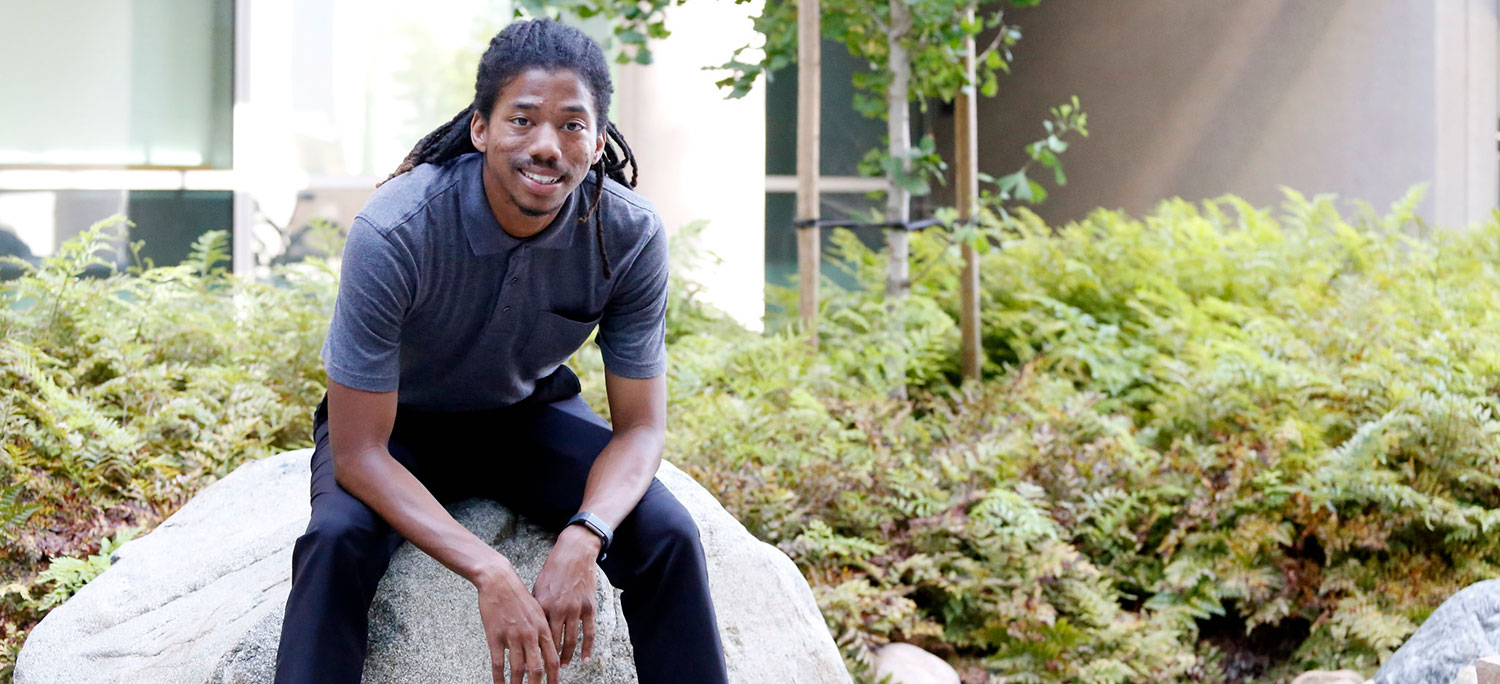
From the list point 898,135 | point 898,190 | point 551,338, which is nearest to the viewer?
point 551,338

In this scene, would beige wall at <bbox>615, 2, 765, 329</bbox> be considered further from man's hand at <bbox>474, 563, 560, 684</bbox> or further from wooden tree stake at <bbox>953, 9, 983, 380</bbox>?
man's hand at <bbox>474, 563, 560, 684</bbox>

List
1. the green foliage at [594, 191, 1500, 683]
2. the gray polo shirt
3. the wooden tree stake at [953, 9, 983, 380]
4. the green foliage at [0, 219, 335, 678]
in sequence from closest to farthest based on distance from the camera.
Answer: the gray polo shirt
the green foliage at [0, 219, 335, 678]
the green foliage at [594, 191, 1500, 683]
the wooden tree stake at [953, 9, 983, 380]

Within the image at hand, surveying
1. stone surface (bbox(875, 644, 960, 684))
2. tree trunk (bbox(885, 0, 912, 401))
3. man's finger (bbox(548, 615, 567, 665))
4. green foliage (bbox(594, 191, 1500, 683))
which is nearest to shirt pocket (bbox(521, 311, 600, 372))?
man's finger (bbox(548, 615, 567, 665))

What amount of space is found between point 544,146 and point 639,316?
467 millimetres

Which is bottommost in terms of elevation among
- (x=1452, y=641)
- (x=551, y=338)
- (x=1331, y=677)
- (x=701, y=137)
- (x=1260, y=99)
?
(x=1331, y=677)

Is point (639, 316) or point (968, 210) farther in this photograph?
point (968, 210)

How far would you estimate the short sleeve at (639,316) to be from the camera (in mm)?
2475

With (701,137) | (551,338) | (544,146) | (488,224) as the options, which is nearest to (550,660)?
(551,338)

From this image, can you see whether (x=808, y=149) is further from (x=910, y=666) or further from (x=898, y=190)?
(x=910, y=666)

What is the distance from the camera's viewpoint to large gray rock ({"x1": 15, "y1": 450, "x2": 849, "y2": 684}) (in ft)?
7.58

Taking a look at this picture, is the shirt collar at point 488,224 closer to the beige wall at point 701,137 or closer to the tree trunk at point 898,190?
the tree trunk at point 898,190

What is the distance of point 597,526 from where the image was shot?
7.31ft

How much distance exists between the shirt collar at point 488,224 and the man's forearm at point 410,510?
1.49 ft

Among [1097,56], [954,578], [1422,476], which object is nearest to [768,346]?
[954,578]
